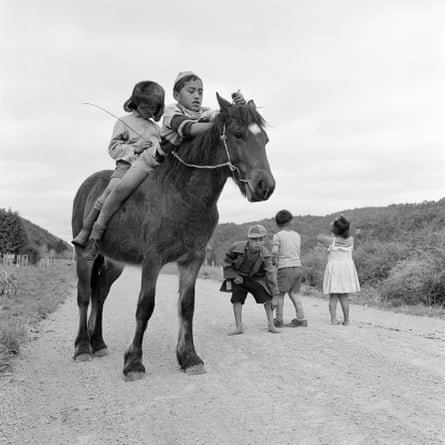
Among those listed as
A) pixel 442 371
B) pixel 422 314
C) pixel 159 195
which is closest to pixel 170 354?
pixel 159 195

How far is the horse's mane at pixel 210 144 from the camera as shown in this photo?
14.2ft

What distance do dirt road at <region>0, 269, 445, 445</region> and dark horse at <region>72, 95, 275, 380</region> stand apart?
0.59 metres

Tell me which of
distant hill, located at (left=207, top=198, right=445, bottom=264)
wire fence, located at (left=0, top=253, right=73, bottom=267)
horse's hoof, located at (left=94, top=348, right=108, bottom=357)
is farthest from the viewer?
wire fence, located at (left=0, top=253, right=73, bottom=267)

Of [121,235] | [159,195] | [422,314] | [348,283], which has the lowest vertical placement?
[422,314]

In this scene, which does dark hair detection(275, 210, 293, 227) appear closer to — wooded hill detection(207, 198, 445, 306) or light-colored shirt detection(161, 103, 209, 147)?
wooded hill detection(207, 198, 445, 306)

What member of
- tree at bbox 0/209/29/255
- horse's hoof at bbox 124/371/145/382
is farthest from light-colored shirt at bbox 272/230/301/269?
tree at bbox 0/209/29/255

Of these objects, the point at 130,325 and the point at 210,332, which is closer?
the point at 210,332

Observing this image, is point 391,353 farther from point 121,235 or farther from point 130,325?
point 130,325

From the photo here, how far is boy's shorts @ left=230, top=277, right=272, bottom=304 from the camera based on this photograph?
7.32m

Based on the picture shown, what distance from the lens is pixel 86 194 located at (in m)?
6.62

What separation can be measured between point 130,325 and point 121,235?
146 inches

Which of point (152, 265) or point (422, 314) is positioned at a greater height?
point (152, 265)

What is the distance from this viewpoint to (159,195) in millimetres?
4996

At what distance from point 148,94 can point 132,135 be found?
57 cm
